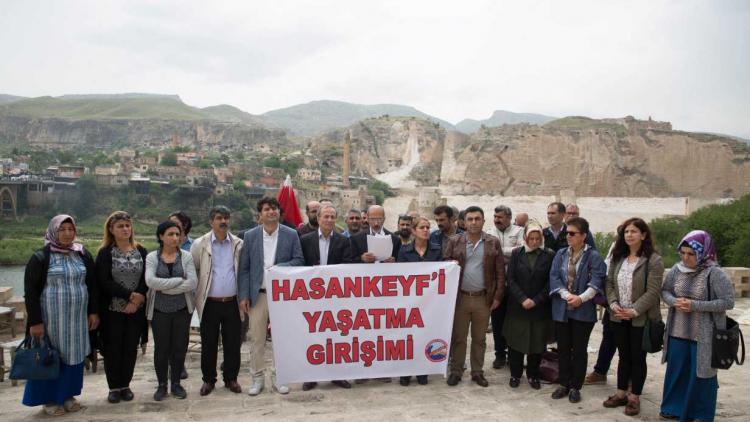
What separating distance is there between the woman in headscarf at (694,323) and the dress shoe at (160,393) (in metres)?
3.57

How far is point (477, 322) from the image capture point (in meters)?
4.30

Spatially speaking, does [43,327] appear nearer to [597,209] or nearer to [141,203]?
[597,209]

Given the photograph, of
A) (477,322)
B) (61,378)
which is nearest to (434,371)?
(477,322)

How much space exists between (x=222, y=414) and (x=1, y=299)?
3.80 m

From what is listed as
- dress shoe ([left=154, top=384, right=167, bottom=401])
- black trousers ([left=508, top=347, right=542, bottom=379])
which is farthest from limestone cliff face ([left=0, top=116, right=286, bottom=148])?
black trousers ([left=508, top=347, right=542, bottom=379])

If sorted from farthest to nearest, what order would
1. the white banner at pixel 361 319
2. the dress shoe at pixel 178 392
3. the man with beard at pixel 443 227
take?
the man with beard at pixel 443 227
the white banner at pixel 361 319
the dress shoe at pixel 178 392

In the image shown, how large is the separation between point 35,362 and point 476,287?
3.21 meters

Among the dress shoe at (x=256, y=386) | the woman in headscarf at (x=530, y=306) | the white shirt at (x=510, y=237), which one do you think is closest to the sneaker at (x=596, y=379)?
the woman in headscarf at (x=530, y=306)

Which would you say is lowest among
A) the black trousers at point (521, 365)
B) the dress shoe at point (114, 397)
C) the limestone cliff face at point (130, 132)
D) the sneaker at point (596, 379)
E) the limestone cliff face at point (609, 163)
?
the dress shoe at point (114, 397)

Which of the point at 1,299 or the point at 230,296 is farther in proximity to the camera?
the point at 1,299

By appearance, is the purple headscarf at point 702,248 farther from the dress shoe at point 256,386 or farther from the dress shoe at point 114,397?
the dress shoe at point 114,397

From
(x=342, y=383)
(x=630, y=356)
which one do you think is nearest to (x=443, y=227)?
(x=342, y=383)

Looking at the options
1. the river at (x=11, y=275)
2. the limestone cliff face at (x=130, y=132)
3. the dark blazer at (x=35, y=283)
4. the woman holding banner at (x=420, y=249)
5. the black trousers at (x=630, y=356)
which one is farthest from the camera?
the limestone cliff face at (x=130, y=132)

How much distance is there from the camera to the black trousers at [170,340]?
12.5ft
